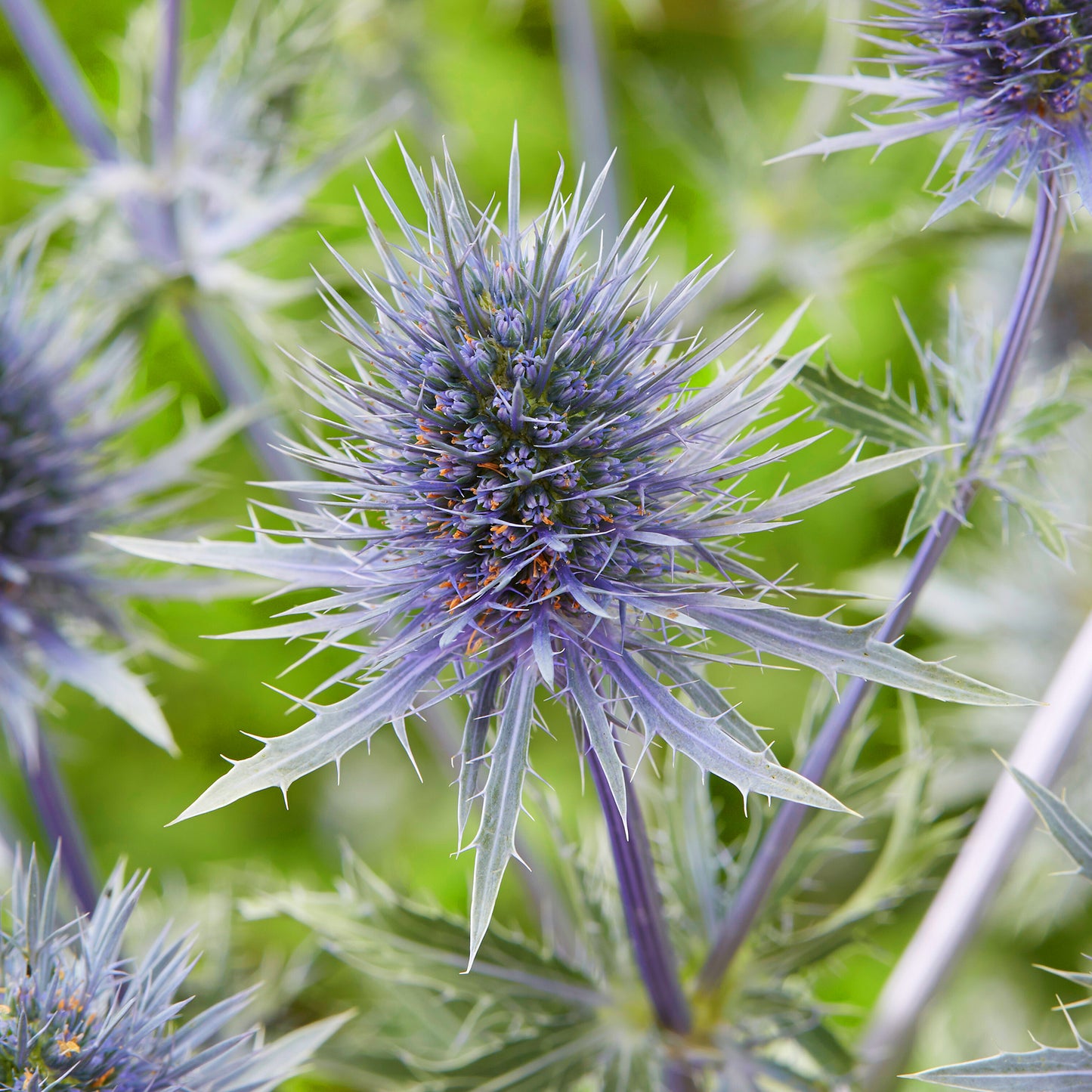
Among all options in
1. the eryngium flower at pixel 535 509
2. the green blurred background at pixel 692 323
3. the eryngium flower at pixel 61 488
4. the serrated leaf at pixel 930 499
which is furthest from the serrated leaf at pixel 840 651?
the green blurred background at pixel 692 323

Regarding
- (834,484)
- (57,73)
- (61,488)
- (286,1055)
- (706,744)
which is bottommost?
(286,1055)

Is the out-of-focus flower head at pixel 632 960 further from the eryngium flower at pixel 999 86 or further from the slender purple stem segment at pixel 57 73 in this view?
the slender purple stem segment at pixel 57 73

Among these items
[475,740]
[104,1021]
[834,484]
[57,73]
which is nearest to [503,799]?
[475,740]

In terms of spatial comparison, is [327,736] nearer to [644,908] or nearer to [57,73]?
[644,908]

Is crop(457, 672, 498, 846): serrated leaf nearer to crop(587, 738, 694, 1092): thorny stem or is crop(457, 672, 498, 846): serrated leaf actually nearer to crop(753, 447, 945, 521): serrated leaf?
crop(587, 738, 694, 1092): thorny stem

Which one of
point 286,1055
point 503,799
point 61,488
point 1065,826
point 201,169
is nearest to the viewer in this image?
point 503,799

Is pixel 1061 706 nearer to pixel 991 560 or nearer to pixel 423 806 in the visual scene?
pixel 991 560
